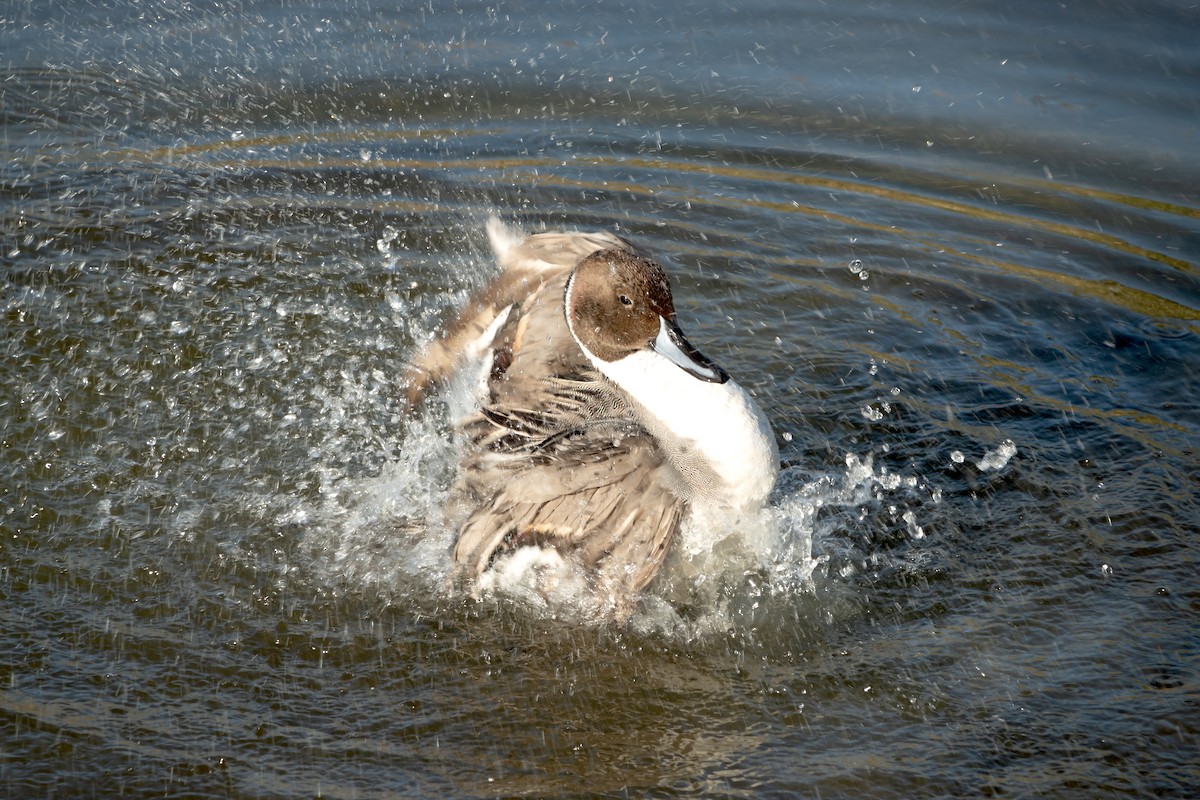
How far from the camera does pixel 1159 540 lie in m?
4.55

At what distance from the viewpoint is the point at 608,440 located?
13.6 ft

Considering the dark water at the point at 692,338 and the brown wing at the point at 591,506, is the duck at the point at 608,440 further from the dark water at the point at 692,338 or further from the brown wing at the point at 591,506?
the dark water at the point at 692,338

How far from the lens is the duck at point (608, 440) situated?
4.02 metres

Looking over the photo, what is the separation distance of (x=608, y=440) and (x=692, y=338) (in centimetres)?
185

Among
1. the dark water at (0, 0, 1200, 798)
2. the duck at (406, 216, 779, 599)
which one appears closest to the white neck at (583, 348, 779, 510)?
the duck at (406, 216, 779, 599)

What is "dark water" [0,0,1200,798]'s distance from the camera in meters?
3.73

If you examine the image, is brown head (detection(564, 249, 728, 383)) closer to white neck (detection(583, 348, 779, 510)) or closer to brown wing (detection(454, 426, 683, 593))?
white neck (detection(583, 348, 779, 510))

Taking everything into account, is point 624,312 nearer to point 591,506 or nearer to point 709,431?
point 709,431

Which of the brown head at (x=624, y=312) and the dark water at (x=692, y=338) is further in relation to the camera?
the brown head at (x=624, y=312)

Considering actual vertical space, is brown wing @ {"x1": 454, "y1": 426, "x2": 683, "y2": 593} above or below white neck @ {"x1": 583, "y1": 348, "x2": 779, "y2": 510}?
below

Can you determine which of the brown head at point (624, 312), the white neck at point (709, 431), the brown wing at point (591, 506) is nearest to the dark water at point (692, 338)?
the brown wing at point (591, 506)

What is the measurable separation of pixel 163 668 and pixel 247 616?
1.11 feet

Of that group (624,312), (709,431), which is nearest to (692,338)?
(624,312)

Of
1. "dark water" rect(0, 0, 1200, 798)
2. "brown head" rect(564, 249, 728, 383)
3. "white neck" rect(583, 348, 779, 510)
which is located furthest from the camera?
"brown head" rect(564, 249, 728, 383)
